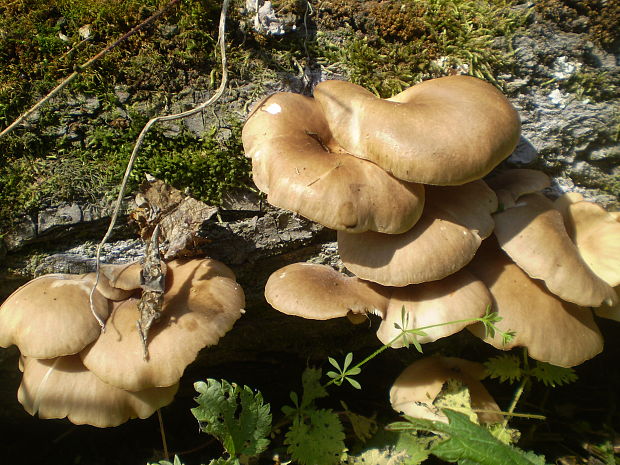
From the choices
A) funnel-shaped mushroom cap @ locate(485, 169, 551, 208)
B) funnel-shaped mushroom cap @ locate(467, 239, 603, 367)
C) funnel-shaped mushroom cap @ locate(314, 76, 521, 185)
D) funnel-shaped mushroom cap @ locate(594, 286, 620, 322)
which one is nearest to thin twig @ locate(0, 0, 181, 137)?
funnel-shaped mushroom cap @ locate(314, 76, 521, 185)

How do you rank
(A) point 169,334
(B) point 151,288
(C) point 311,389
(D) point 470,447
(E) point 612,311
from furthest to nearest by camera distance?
(C) point 311,389 < (E) point 612,311 < (B) point 151,288 < (A) point 169,334 < (D) point 470,447

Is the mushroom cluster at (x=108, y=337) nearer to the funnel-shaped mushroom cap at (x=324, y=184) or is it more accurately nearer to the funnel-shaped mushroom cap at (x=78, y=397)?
the funnel-shaped mushroom cap at (x=78, y=397)

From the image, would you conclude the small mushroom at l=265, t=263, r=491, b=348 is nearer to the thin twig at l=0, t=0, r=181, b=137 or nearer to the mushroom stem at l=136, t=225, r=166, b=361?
the mushroom stem at l=136, t=225, r=166, b=361

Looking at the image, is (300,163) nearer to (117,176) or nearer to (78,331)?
(117,176)

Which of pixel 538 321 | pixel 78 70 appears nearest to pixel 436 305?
pixel 538 321

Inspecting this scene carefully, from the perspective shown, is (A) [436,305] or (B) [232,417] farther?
(B) [232,417]

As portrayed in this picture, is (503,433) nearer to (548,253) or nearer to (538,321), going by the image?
(538,321)

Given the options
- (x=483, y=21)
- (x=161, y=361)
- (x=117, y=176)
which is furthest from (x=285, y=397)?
(x=483, y=21)
